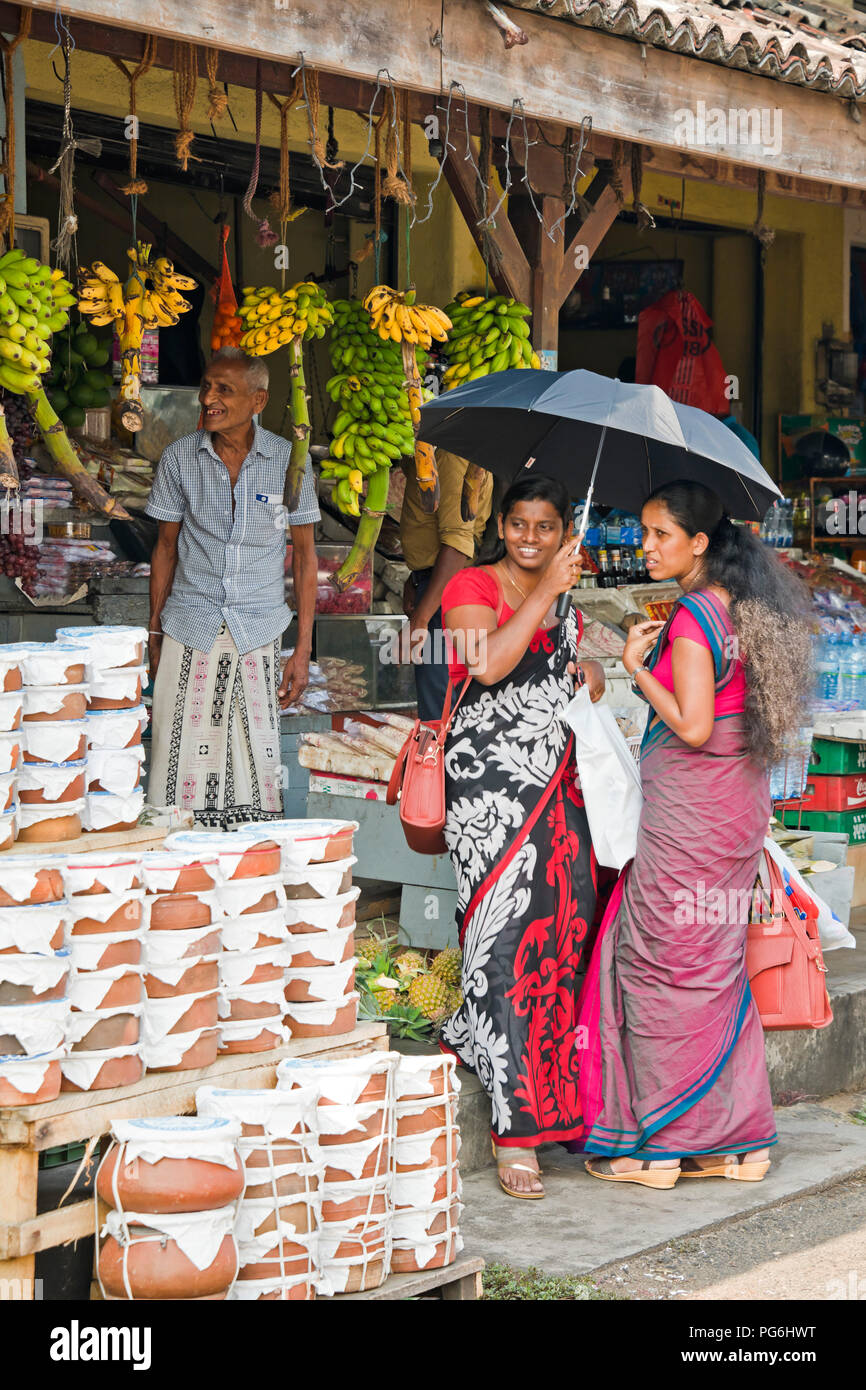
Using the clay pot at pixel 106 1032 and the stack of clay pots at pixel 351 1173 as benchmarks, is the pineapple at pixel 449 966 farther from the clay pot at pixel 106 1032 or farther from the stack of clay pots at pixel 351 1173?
the clay pot at pixel 106 1032

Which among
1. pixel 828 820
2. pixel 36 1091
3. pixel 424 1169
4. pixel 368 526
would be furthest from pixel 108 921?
pixel 828 820

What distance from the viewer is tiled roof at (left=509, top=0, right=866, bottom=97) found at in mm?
4641

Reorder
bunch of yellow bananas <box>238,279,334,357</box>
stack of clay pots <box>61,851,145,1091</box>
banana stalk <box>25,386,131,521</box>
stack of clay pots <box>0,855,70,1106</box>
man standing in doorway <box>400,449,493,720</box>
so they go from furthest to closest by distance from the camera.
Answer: man standing in doorway <box>400,449,493,720</box> → bunch of yellow bananas <box>238,279,334,357</box> → banana stalk <box>25,386,131,521</box> → stack of clay pots <box>61,851,145,1091</box> → stack of clay pots <box>0,855,70,1106</box>

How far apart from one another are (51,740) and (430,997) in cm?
180

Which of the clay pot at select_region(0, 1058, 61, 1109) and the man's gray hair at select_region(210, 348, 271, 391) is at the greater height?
the man's gray hair at select_region(210, 348, 271, 391)

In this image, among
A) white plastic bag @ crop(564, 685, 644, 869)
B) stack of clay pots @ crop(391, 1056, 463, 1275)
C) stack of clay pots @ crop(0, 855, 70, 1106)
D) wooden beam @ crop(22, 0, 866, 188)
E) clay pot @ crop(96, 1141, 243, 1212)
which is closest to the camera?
clay pot @ crop(96, 1141, 243, 1212)

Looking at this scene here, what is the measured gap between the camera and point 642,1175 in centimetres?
423

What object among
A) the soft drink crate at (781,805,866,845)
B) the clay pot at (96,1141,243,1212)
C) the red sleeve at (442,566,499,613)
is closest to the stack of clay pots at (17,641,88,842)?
the clay pot at (96,1141,243,1212)

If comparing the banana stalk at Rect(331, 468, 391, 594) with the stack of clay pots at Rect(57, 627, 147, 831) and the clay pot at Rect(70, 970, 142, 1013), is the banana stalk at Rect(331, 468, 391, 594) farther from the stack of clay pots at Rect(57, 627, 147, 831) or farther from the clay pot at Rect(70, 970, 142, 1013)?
the clay pot at Rect(70, 970, 142, 1013)

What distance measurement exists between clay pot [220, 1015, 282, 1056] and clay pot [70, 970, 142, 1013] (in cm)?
27

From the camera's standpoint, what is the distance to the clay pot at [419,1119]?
10.5ft

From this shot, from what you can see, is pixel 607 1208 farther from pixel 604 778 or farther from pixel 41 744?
pixel 41 744

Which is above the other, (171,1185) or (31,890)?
(31,890)

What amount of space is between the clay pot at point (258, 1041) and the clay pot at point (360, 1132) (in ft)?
0.94
